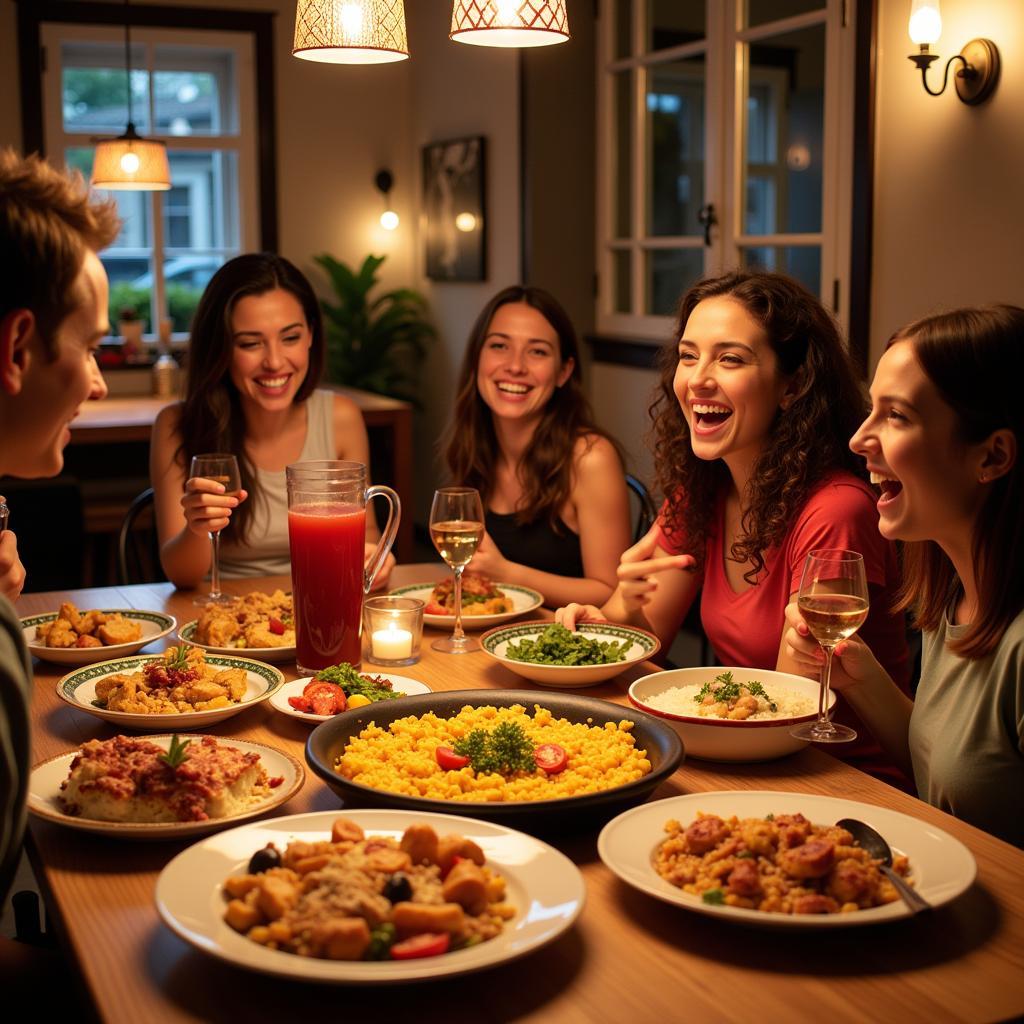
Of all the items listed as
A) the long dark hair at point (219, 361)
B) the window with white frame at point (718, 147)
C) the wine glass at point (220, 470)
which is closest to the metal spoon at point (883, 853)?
the wine glass at point (220, 470)

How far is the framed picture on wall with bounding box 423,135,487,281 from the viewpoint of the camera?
262 inches

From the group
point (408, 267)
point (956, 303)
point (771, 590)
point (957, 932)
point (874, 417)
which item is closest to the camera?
point (957, 932)

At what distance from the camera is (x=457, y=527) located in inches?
82.0

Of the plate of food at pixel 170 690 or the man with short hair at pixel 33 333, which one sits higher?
the man with short hair at pixel 33 333

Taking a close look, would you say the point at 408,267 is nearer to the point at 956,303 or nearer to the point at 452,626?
the point at 956,303

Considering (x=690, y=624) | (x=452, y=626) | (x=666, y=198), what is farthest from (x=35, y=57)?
(x=452, y=626)

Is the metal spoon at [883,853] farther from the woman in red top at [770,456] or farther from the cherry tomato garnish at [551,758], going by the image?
the woman in red top at [770,456]

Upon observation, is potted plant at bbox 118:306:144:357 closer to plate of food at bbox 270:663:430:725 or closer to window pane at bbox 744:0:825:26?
window pane at bbox 744:0:825:26

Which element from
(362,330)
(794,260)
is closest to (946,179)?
(794,260)

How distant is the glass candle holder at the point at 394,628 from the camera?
2.00 m

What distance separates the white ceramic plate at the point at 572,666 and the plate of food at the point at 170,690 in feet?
1.11

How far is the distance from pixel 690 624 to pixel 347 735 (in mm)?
4023

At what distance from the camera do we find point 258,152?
724 cm

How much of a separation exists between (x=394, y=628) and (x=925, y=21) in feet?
7.86
